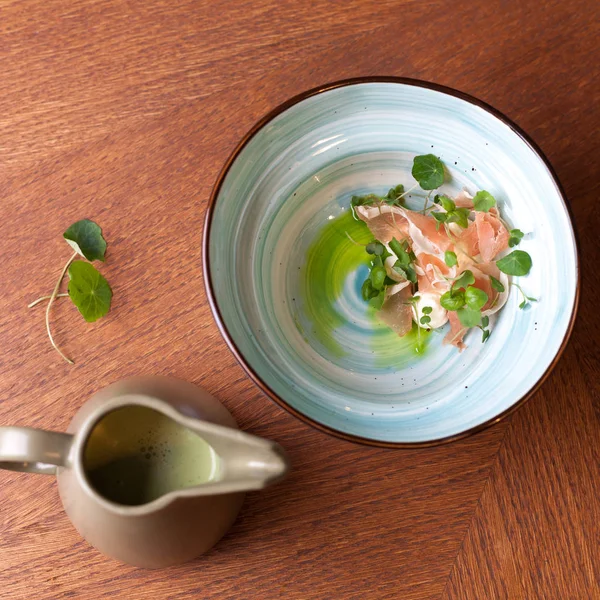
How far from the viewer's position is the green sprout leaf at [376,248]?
853mm

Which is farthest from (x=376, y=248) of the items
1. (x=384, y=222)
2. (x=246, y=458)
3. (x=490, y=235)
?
(x=246, y=458)

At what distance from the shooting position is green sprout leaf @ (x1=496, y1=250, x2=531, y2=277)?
2.55 feet

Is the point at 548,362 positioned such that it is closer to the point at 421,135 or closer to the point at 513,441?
the point at 513,441

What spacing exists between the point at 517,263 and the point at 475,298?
0.22ft

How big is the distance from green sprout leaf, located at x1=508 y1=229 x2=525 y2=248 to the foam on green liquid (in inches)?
6.2

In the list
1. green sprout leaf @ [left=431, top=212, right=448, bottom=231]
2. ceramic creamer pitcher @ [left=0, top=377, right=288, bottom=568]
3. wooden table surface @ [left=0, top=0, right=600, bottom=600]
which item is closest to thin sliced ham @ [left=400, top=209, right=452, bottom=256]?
green sprout leaf @ [left=431, top=212, right=448, bottom=231]

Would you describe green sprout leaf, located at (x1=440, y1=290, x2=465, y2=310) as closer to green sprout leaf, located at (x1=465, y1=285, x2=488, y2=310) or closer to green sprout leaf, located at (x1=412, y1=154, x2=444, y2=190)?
green sprout leaf, located at (x1=465, y1=285, x2=488, y2=310)

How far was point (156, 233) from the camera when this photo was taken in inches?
34.2

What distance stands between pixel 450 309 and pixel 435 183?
160mm

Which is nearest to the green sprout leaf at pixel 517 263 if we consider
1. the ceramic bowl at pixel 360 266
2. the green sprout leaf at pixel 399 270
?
the ceramic bowl at pixel 360 266

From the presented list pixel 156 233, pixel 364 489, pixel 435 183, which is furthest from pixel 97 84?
pixel 364 489

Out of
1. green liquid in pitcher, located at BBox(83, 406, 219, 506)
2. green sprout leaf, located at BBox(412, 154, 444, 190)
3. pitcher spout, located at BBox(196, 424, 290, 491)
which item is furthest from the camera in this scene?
green sprout leaf, located at BBox(412, 154, 444, 190)

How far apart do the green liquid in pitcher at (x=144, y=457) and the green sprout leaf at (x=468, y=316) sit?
325 mm

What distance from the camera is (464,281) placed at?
78 cm
